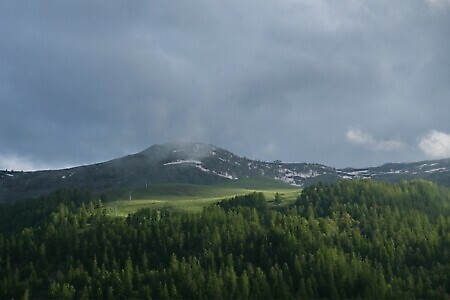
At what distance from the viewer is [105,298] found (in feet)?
649

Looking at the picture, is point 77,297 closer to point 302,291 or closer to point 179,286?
point 179,286

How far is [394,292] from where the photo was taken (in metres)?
189

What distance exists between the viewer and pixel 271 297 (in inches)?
7466

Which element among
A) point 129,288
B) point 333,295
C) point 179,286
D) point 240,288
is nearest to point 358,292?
point 333,295

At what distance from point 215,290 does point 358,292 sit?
5009 cm

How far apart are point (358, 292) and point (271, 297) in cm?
3151

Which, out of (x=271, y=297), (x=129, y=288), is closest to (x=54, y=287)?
(x=129, y=288)

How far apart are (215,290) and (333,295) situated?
4013 cm

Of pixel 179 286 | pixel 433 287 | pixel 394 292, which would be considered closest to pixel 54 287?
pixel 179 286

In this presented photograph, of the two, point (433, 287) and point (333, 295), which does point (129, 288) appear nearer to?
point (333, 295)

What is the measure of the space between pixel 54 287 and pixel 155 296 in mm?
36983

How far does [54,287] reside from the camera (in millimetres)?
199875

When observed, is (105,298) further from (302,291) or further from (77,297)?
(302,291)

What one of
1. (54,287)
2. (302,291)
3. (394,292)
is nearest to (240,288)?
(302,291)
